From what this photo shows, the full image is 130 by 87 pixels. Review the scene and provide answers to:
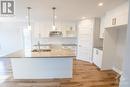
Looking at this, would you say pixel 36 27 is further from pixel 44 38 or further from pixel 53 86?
pixel 53 86

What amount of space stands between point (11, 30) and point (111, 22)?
6044mm

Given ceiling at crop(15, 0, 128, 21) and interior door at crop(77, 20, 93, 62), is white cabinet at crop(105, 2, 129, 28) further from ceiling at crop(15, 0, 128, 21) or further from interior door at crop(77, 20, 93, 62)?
interior door at crop(77, 20, 93, 62)

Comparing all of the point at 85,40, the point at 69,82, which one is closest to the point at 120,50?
the point at 85,40

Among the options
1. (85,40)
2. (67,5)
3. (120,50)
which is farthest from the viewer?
(85,40)

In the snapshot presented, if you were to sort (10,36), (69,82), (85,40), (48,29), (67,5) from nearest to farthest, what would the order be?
(67,5) → (69,82) → (85,40) → (48,29) → (10,36)

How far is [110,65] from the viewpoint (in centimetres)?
522

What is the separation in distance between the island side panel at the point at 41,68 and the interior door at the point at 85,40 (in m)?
2.79

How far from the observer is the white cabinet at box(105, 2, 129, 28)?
3504 mm

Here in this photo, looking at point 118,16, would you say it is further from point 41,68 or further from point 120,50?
point 41,68

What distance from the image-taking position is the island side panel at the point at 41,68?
12.8 feet

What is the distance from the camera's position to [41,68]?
3.97m

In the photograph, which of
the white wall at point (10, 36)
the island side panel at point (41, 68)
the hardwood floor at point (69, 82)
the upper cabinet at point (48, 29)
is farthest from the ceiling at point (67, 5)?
the white wall at point (10, 36)

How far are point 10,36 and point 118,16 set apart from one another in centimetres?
644

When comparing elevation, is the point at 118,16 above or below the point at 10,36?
above
